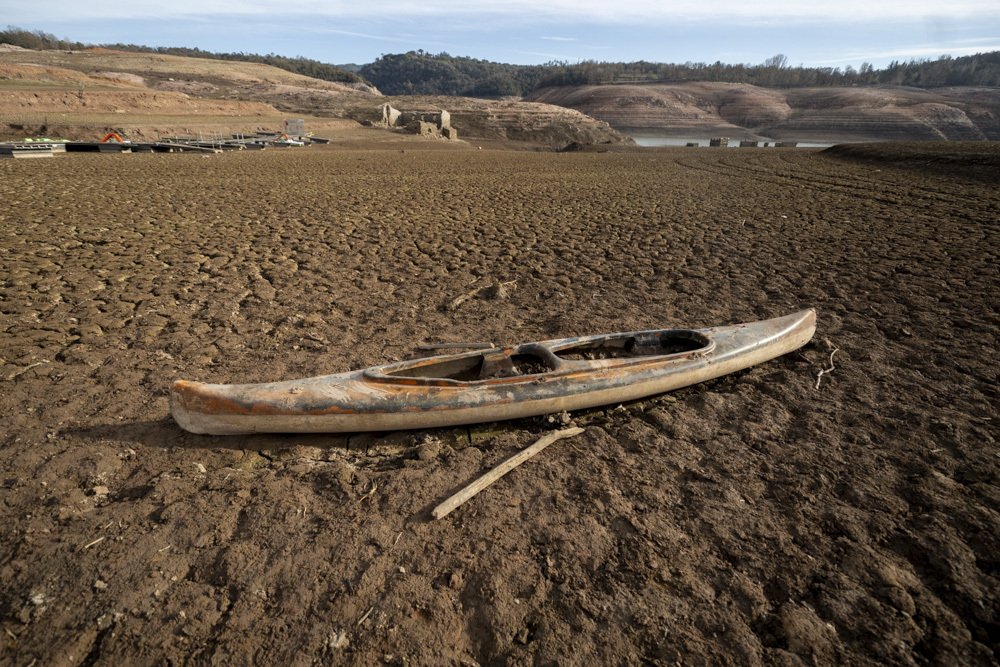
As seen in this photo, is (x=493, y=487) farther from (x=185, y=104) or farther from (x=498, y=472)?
(x=185, y=104)

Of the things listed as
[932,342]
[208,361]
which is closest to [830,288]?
[932,342]

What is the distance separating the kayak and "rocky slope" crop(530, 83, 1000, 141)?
222 feet

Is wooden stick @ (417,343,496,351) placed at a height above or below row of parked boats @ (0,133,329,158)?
below

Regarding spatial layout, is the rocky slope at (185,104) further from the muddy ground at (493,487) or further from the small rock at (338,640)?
the small rock at (338,640)

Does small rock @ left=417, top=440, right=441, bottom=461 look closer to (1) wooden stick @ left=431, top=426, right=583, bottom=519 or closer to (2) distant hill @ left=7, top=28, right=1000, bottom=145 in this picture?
(1) wooden stick @ left=431, top=426, right=583, bottom=519

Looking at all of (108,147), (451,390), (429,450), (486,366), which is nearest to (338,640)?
(429,450)

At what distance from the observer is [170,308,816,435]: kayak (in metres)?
2.47

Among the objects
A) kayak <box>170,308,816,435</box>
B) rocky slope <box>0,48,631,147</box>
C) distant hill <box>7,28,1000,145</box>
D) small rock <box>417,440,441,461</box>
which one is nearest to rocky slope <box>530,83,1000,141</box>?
distant hill <box>7,28,1000,145</box>

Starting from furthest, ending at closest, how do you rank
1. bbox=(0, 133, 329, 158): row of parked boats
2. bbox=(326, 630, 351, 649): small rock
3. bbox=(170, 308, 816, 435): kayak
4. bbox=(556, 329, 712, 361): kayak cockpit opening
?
bbox=(0, 133, 329, 158): row of parked boats → bbox=(556, 329, 712, 361): kayak cockpit opening → bbox=(170, 308, 816, 435): kayak → bbox=(326, 630, 351, 649): small rock

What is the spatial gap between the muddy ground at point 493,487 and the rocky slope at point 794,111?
66.3 metres

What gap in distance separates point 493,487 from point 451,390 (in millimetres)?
547

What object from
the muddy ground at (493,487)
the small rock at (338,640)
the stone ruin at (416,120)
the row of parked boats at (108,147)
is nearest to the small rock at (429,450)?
the muddy ground at (493,487)

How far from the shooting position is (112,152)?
624 inches

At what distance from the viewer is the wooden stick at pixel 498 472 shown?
85.0 inches
